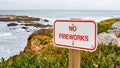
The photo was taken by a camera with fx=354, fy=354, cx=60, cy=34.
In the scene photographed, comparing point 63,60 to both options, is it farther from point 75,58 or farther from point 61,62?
point 75,58

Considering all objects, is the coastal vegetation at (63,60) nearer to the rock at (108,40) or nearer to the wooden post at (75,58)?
the rock at (108,40)

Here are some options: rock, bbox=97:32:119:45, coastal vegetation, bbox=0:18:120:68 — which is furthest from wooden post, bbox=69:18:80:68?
rock, bbox=97:32:119:45

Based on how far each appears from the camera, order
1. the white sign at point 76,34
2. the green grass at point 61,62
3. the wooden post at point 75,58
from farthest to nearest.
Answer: the green grass at point 61,62 → the wooden post at point 75,58 → the white sign at point 76,34

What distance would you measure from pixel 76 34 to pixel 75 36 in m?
0.03

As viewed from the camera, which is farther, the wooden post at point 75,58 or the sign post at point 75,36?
the wooden post at point 75,58

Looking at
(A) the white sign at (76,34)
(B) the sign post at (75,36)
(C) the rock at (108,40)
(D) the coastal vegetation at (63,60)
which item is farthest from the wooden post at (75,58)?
(C) the rock at (108,40)

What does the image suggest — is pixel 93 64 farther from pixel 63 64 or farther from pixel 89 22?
pixel 89 22

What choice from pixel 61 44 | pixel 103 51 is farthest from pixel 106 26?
pixel 61 44

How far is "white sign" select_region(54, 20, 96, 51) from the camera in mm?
4531

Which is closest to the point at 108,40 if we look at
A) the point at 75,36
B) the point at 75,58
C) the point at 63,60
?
the point at 63,60

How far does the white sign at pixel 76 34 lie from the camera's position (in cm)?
453

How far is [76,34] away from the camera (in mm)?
4684

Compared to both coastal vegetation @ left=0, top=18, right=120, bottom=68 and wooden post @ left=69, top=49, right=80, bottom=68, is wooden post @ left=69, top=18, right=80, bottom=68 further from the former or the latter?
coastal vegetation @ left=0, top=18, right=120, bottom=68

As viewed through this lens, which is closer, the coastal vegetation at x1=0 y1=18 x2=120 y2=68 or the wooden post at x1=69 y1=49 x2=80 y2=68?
the wooden post at x1=69 y1=49 x2=80 y2=68
